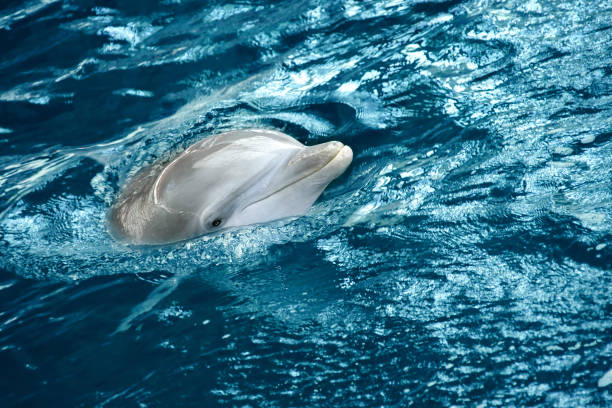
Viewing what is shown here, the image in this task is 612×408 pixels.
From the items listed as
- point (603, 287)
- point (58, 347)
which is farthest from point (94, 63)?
point (603, 287)

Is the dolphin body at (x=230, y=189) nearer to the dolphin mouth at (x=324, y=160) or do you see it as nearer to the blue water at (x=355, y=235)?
the dolphin mouth at (x=324, y=160)

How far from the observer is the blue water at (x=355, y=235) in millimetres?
3982

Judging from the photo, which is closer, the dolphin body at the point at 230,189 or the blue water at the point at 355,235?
the blue water at the point at 355,235

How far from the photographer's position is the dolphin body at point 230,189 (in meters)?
5.32

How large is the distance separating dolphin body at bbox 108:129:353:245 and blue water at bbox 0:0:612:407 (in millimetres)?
128

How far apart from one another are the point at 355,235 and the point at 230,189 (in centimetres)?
104

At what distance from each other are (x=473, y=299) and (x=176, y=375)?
1.91 m

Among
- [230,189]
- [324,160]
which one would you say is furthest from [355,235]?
[230,189]

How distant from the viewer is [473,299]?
4.18 m

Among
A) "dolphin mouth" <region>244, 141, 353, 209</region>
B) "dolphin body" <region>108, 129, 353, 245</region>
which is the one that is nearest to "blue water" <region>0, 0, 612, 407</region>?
"dolphin body" <region>108, 129, 353, 245</region>

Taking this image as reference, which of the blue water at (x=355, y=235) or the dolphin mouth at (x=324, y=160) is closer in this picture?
the blue water at (x=355, y=235)

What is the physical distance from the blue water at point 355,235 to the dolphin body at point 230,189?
5.0 inches

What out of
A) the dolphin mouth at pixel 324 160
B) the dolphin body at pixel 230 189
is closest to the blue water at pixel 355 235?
the dolphin body at pixel 230 189

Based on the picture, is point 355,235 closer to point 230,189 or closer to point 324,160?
point 324,160
